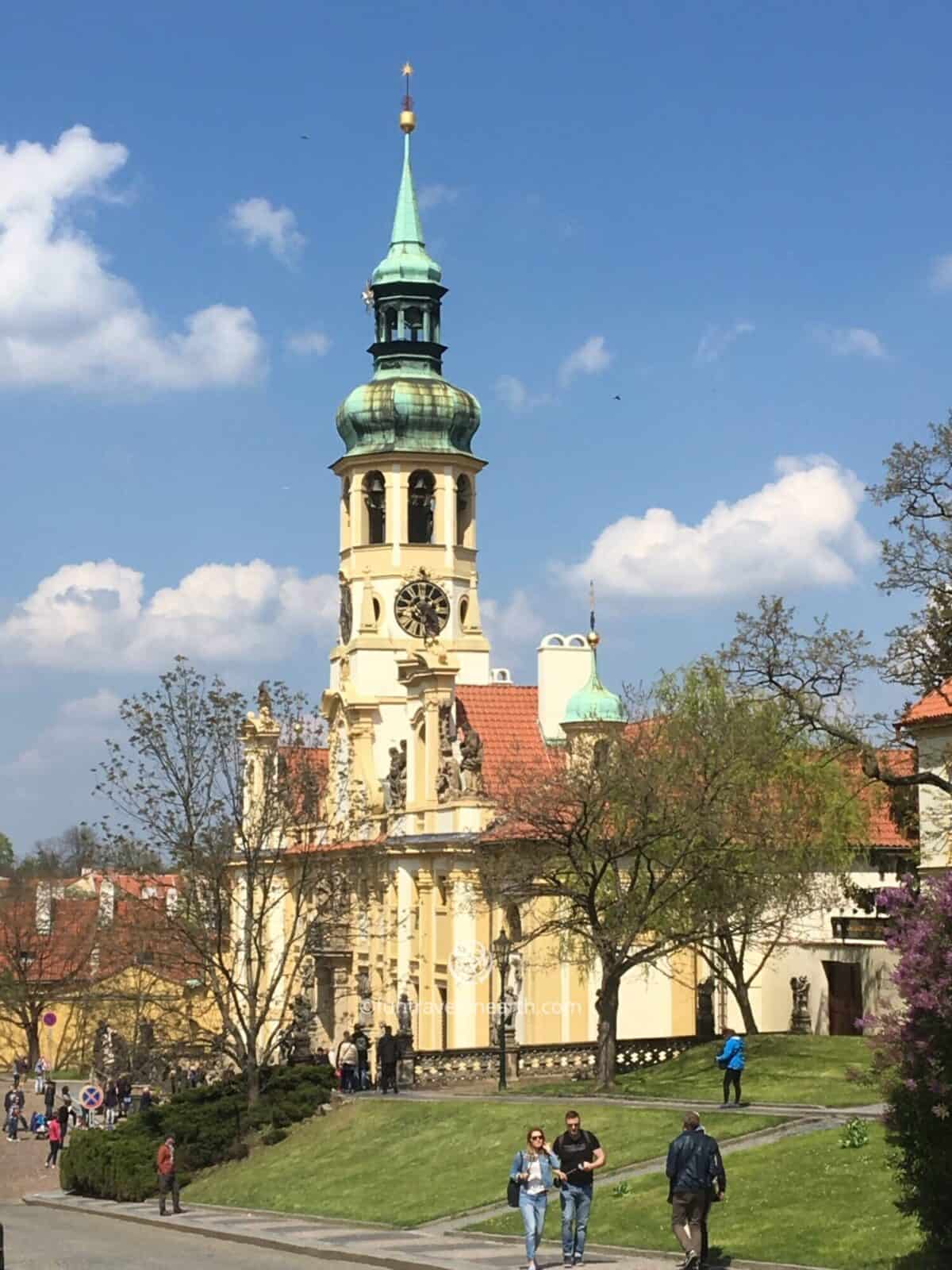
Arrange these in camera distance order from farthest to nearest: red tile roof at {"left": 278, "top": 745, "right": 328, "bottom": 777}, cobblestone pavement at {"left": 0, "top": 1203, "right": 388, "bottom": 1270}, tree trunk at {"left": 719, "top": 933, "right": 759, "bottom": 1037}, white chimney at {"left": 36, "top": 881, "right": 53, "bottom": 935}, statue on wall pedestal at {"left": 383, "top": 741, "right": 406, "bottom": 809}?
white chimney at {"left": 36, "top": 881, "right": 53, "bottom": 935} → statue on wall pedestal at {"left": 383, "top": 741, "right": 406, "bottom": 809} → red tile roof at {"left": 278, "top": 745, "right": 328, "bottom": 777} → tree trunk at {"left": 719, "top": 933, "right": 759, "bottom": 1037} → cobblestone pavement at {"left": 0, "top": 1203, "right": 388, "bottom": 1270}

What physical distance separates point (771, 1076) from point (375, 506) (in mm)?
46288

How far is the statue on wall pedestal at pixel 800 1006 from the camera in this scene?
59969 millimetres

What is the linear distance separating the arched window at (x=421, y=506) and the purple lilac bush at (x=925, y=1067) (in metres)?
64.8

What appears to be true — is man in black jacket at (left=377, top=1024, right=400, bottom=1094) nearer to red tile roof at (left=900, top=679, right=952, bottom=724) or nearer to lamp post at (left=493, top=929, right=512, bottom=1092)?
lamp post at (left=493, top=929, right=512, bottom=1092)

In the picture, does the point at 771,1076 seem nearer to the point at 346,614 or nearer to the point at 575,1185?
the point at 575,1185

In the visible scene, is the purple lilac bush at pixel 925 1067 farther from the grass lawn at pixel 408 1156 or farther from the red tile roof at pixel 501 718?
the red tile roof at pixel 501 718

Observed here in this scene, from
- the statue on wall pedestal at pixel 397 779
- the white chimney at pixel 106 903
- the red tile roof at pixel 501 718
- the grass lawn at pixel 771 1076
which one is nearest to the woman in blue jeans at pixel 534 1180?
the grass lawn at pixel 771 1076

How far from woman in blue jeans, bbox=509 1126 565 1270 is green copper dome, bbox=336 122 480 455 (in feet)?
201

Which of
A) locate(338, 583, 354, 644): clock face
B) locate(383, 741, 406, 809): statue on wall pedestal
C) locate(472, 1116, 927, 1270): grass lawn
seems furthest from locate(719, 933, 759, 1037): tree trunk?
locate(338, 583, 354, 644): clock face

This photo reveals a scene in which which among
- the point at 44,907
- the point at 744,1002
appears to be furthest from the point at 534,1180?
the point at 44,907

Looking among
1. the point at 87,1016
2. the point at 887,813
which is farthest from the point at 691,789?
the point at 87,1016

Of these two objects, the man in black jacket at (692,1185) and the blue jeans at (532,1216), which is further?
the blue jeans at (532,1216)

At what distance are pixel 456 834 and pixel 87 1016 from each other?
1766 cm

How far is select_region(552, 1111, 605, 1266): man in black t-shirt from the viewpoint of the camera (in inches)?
1090
